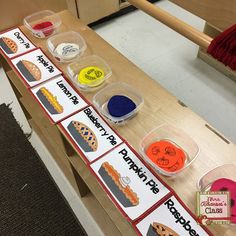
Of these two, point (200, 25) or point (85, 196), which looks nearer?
point (85, 196)

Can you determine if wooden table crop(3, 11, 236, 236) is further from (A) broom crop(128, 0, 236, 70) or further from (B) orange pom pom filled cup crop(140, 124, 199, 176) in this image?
(A) broom crop(128, 0, 236, 70)

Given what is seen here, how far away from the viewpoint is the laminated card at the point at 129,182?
2.38 ft

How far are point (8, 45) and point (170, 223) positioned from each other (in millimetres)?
898

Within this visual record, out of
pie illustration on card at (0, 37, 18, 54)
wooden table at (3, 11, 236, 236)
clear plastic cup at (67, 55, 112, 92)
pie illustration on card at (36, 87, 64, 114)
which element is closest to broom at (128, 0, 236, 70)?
wooden table at (3, 11, 236, 236)

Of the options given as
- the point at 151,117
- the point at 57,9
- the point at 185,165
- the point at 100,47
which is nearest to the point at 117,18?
the point at 57,9

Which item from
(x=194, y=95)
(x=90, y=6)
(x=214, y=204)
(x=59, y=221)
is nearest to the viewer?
(x=214, y=204)

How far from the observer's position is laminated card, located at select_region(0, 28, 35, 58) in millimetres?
1104

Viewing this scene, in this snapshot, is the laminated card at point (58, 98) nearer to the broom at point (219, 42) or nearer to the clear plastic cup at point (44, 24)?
the clear plastic cup at point (44, 24)

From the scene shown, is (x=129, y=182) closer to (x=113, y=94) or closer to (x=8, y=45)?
(x=113, y=94)

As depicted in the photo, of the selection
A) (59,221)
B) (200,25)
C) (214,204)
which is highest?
(214,204)

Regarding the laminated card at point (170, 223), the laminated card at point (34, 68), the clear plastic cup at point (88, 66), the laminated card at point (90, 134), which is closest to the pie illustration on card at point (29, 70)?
the laminated card at point (34, 68)

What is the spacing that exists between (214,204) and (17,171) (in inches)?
43.7

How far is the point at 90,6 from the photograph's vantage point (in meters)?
2.04

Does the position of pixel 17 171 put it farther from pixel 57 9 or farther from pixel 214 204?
pixel 214 204
